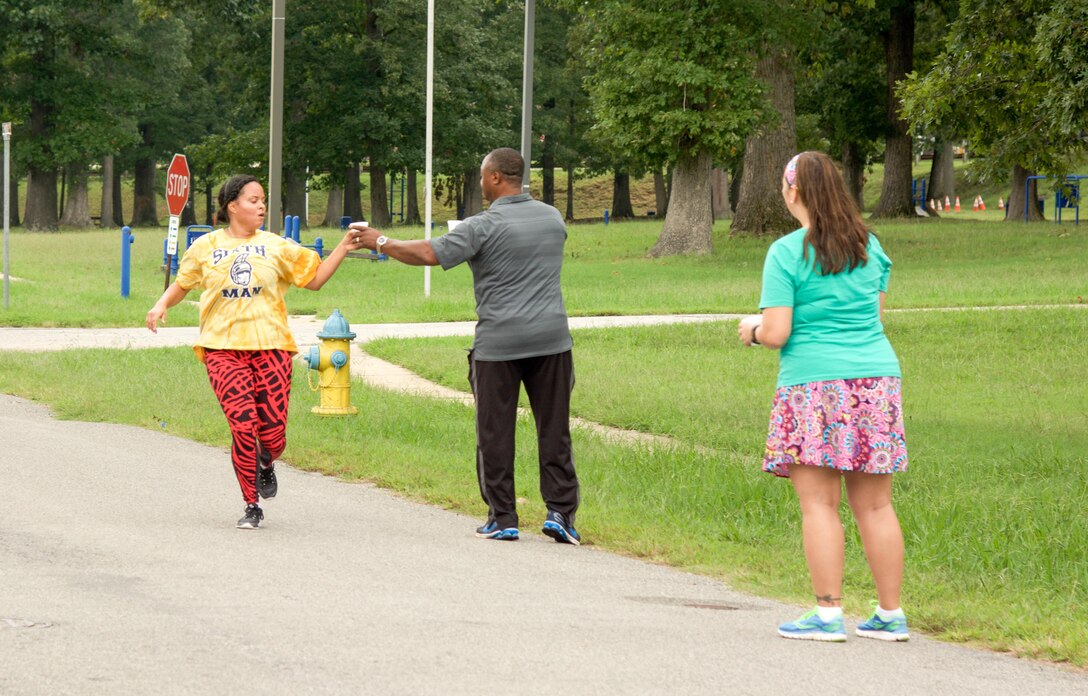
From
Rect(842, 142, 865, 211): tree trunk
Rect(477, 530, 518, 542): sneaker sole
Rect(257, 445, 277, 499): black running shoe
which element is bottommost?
Rect(477, 530, 518, 542): sneaker sole

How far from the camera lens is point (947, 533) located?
7.80 m

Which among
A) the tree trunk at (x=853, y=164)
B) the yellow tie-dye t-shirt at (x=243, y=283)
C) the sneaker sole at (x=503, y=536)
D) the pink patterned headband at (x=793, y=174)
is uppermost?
the tree trunk at (x=853, y=164)

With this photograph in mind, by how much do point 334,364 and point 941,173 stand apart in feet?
205

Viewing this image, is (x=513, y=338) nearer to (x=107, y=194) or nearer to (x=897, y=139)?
(x=897, y=139)

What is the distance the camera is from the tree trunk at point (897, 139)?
154 ft

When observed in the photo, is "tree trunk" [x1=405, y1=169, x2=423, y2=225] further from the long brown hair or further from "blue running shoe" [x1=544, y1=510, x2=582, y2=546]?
the long brown hair

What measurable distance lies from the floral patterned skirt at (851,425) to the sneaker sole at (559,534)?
7.48 ft

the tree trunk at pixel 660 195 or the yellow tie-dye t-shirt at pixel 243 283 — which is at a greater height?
the tree trunk at pixel 660 195

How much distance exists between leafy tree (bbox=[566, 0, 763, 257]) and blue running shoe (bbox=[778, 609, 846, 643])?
26.5 meters

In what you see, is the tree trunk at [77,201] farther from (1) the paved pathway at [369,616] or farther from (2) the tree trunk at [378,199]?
(1) the paved pathway at [369,616]

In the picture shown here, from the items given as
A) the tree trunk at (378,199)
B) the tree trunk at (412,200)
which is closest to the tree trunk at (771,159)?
the tree trunk at (378,199)

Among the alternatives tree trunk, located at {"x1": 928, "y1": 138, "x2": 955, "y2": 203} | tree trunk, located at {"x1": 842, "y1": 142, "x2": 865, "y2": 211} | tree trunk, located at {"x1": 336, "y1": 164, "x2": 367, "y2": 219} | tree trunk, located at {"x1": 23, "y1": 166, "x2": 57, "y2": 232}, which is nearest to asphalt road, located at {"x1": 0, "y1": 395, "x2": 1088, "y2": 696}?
tree trunk, located at {"x1": 842, "y1": 142, "x2": 865, "y2": 211}

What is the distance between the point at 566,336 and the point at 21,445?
15.6ft

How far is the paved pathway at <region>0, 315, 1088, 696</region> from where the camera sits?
5.15 meters
